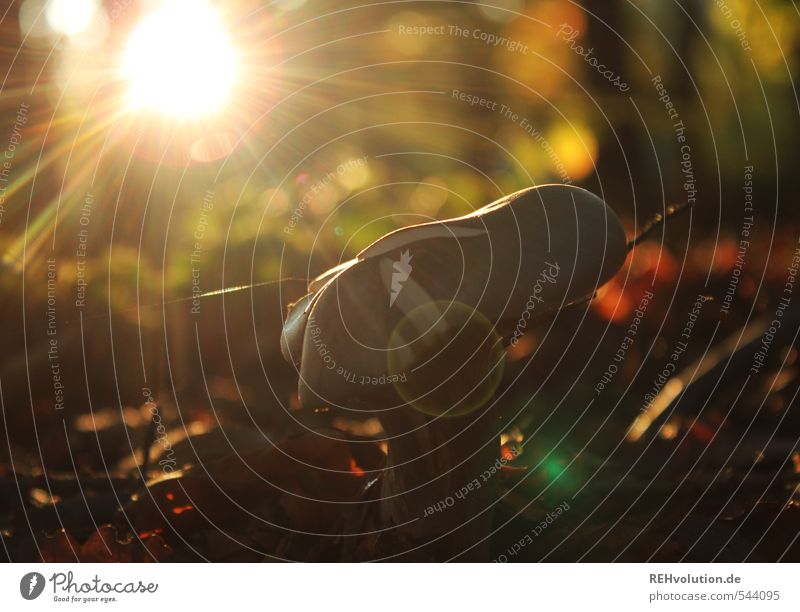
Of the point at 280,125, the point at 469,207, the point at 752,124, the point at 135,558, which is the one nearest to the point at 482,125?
the point at 469,207

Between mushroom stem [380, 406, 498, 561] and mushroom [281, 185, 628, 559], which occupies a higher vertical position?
mushroom [281, 185, 628, 559]

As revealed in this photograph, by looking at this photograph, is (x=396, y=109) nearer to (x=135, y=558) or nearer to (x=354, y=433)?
(x=354, y=433)
